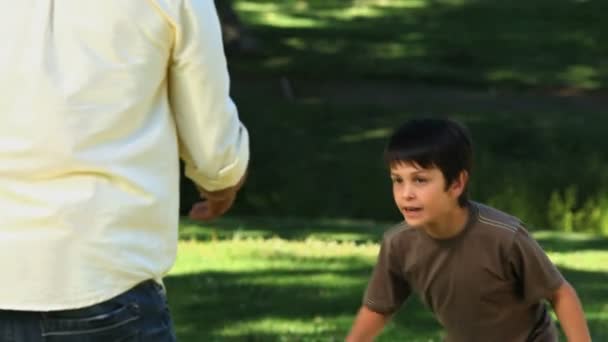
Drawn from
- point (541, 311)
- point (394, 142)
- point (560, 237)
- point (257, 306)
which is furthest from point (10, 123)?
point (560, 237)

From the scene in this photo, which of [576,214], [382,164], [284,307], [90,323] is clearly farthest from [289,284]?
[382,164]

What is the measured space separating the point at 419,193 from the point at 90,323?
158cm

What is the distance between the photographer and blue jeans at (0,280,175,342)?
252 cm

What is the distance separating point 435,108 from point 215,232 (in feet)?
28.1

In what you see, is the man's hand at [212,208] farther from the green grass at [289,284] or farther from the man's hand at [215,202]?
the green grass at [289,284]

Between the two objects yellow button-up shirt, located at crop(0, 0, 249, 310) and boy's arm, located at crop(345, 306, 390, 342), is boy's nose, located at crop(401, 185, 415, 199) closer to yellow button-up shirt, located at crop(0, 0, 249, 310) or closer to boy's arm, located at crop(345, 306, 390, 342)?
boy's arm, located at crop(345, 306, 390, 342)

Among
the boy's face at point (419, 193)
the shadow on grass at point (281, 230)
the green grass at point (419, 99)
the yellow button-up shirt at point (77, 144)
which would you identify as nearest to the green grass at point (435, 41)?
the green grass at point (419, 99)

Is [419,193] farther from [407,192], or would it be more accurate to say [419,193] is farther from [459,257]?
[459,257]

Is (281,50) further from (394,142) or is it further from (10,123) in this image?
(10,123)

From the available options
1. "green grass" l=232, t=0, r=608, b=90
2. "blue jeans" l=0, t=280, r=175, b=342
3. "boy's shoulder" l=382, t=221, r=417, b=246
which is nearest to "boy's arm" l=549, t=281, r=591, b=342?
"boy's shoulder" l=382, t=221, r=417, b=246

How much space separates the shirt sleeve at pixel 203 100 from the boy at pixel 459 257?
118 centimetres

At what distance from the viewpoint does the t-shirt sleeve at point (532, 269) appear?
3930 mm

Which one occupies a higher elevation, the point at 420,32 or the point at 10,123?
the point at 10,123

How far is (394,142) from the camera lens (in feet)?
13.0
